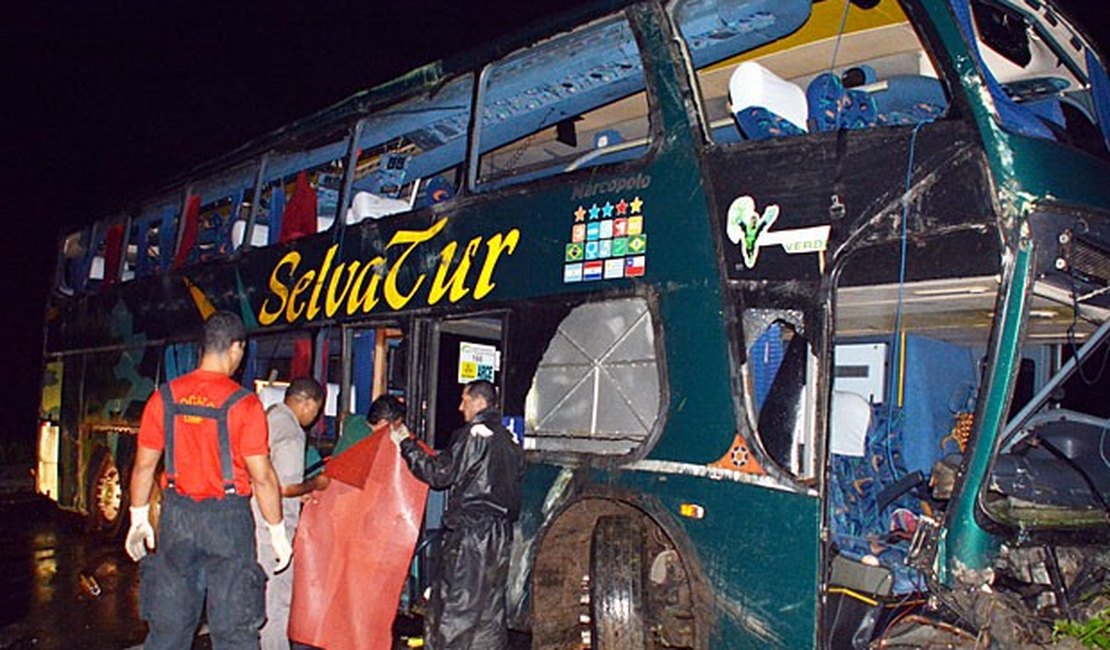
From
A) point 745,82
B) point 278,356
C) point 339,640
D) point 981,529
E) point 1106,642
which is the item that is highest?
point 745,82

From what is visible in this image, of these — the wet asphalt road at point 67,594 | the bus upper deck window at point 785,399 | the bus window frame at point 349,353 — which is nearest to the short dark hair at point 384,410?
the bus window frame at point 349,353

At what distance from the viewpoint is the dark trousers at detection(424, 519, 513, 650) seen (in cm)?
509

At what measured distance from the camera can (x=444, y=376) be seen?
23.8 ft

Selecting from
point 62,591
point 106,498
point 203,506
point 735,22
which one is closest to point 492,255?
point 735,22

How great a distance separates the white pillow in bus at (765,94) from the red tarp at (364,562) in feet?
10.1

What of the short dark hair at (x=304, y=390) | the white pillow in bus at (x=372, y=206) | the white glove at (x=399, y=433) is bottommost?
the white glove at (x=399, y=433)

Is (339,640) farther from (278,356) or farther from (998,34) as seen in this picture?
(998,34)

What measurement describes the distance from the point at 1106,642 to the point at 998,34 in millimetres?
3200

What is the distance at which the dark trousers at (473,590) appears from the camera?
5094 mm

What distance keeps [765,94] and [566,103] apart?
1869 mm

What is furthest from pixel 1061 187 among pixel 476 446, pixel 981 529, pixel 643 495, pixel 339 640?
pixel 339 640

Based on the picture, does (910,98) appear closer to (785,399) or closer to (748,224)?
(748,224)

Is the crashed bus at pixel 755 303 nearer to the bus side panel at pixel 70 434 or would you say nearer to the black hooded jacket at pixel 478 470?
the black hooded jacket at pixel 478 470

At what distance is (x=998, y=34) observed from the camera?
480 centimetres
